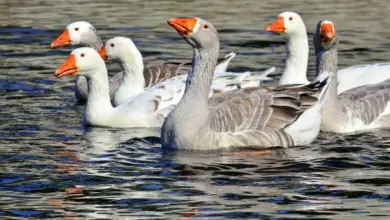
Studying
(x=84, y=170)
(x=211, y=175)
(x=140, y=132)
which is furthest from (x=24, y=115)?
(x=211, y=175)

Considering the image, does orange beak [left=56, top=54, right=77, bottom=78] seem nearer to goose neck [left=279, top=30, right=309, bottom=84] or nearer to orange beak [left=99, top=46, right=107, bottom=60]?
orange beak [left=99, top=46, right=107, bottom=60]

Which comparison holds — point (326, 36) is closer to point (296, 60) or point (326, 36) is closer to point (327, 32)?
point (327, 32)

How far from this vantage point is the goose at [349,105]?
12.4 meters

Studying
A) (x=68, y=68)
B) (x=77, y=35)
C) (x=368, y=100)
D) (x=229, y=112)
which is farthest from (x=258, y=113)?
(x=77, y=35)

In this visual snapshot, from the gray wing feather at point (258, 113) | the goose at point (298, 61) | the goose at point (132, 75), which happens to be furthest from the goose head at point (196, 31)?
the goose at point (298, 61)

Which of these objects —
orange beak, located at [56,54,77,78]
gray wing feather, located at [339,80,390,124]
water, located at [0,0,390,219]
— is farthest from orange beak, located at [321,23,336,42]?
orange beak, located at [56,54,77,78]

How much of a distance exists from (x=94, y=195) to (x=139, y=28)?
11.2m

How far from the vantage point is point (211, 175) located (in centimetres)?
994

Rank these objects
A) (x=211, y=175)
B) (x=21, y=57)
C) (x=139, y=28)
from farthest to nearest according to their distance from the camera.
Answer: (x=139, y=28) < (x=21, y=57) < (x=211, y=175)

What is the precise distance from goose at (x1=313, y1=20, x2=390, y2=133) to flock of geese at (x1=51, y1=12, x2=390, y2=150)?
1 cm

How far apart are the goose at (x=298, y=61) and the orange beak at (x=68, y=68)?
2.68m

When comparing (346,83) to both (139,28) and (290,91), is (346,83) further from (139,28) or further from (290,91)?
(139,28)

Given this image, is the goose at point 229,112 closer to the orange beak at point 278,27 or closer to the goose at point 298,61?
the goose at point 298,61

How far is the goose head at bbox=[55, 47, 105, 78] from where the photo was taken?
1288 centimetres
